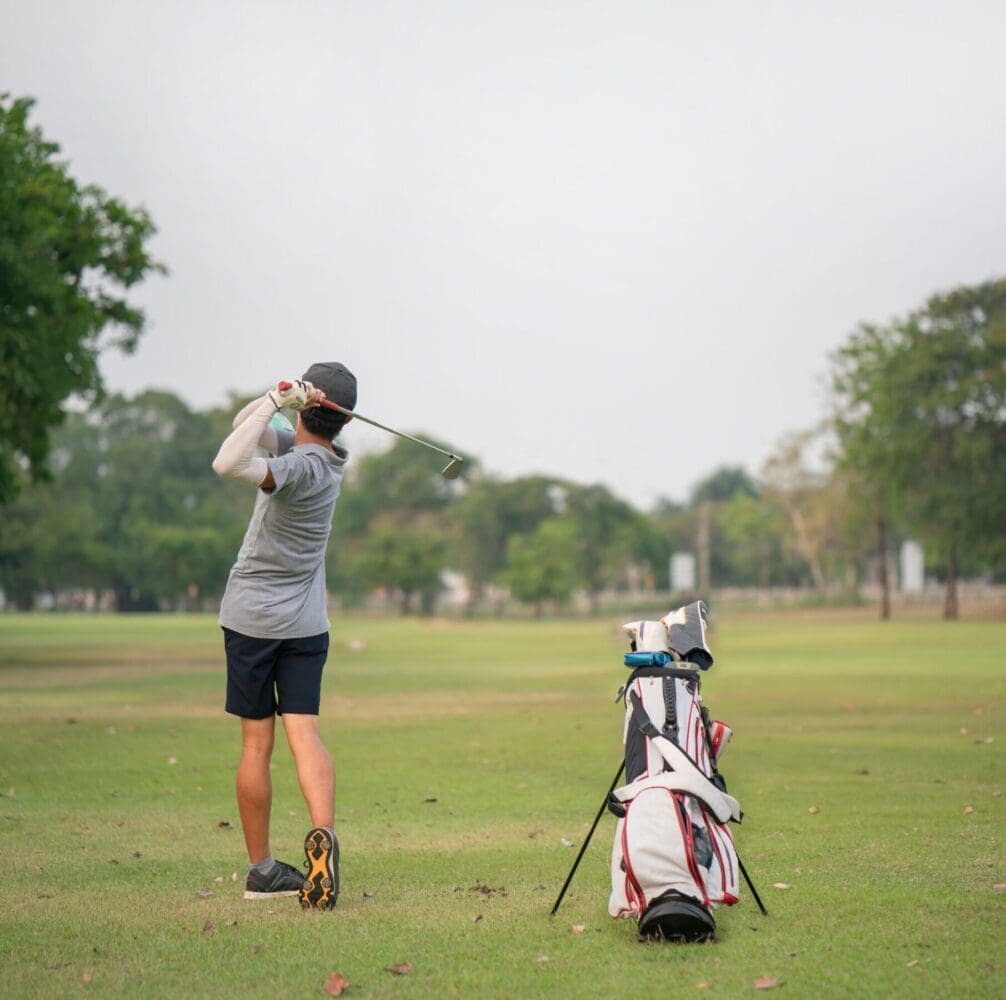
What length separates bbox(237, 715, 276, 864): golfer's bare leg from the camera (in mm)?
6707

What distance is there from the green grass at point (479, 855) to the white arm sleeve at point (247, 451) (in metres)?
1.82


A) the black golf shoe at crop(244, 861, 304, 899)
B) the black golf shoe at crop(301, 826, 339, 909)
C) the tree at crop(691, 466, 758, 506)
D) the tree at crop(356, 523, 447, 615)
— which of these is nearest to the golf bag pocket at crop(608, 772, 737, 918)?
the black golf shoe at crop(301, 826, 339, 909)

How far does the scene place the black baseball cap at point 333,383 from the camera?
6727 millimetres

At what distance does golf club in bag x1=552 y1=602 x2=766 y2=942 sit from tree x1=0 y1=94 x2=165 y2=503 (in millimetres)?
20630

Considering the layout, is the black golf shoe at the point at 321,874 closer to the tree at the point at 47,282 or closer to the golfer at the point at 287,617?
the golfer at the point at 287,617

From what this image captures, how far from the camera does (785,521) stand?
369 feet

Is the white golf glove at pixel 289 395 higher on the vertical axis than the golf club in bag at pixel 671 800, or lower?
higher

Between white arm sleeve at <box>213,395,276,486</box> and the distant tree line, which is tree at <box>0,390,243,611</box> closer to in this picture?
the distant tree line

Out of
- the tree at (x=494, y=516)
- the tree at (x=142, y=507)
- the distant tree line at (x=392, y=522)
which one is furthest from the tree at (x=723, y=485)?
the tree at (x=142, y=507)

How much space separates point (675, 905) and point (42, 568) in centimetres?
9844

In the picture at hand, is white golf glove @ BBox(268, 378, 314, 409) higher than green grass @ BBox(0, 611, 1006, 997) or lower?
higher

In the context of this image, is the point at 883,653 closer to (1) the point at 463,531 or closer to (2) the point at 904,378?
(2) the point at 904,378

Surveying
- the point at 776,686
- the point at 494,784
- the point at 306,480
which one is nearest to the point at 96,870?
the point at 306,480

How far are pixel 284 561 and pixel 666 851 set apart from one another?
216 centimetres
